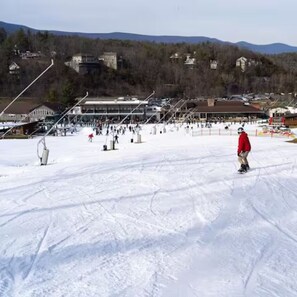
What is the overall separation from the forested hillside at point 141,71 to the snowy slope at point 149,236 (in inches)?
3464

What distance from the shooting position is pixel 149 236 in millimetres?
Result: 5469

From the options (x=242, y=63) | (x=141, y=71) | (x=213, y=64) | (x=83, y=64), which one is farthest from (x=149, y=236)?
(x=242, y=63)

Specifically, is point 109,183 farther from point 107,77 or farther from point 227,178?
point 107,77

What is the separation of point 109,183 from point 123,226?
332cm

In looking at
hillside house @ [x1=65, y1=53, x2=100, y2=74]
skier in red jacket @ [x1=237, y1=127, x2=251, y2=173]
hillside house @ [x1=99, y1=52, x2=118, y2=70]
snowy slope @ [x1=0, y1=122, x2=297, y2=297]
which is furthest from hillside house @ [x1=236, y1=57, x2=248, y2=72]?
snowy slope @ [x1=0, y1=122, x2=297, y2=297]

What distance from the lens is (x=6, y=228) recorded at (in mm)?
5805

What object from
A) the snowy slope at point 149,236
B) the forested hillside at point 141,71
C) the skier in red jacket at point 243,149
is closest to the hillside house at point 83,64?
the forested hillside at point 141,71

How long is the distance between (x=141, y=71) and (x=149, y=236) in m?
130

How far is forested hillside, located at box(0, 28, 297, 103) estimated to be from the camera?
107000 mm

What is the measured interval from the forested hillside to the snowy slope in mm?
87986

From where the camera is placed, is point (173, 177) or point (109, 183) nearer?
point (109, 183)

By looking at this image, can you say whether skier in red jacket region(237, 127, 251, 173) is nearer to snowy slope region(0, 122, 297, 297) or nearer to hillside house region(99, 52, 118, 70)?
snowy slope region(0, 122, 297, 297)

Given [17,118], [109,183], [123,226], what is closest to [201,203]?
[123,226]

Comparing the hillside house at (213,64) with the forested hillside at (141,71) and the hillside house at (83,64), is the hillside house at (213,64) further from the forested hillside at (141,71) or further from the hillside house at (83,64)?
the hillside house at (83,64)
